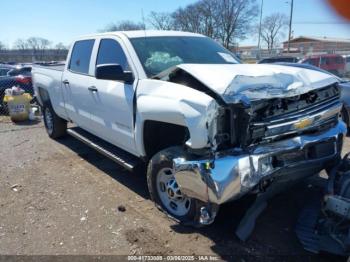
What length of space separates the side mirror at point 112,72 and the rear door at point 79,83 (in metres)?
1.01

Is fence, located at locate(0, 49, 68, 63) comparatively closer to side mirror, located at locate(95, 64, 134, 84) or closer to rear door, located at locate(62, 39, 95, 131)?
rear door, located at locate(62, 39, 95, 131)

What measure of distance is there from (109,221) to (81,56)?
286 centimetres

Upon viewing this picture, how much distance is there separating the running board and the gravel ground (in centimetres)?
45

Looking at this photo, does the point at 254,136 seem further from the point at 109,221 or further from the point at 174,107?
the point at 109,221

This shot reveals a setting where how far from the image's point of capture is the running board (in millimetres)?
4496

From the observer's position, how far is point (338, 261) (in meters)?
3.19

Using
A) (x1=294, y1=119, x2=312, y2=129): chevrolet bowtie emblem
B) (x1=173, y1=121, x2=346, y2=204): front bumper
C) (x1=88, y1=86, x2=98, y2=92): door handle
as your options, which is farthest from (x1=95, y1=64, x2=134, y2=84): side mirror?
(x1=294, y1=119, x2=312, y2=129): chevrolet bowtie emblem

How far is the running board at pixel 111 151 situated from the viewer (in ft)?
14.8

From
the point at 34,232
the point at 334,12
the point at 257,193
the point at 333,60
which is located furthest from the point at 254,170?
the point at 333,60

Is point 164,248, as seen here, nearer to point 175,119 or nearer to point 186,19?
point 175,119

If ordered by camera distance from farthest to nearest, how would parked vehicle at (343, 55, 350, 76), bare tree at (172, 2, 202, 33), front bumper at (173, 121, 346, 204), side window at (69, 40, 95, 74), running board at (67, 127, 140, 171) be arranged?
bare tree at (172, 2, 202, 33) < parked vehicle at (343, 55, 350, 76) < side window at (69, 40, 95, 74) < running board at (67, 127, 140, 171) < front bumper at (173, 121, 346, 204)

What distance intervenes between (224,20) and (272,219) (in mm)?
49282

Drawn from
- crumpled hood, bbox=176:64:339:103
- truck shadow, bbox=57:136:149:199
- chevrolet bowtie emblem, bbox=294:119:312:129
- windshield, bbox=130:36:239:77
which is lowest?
truck shadow, bbox=57:136:149:199

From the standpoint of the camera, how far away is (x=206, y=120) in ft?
10.2
